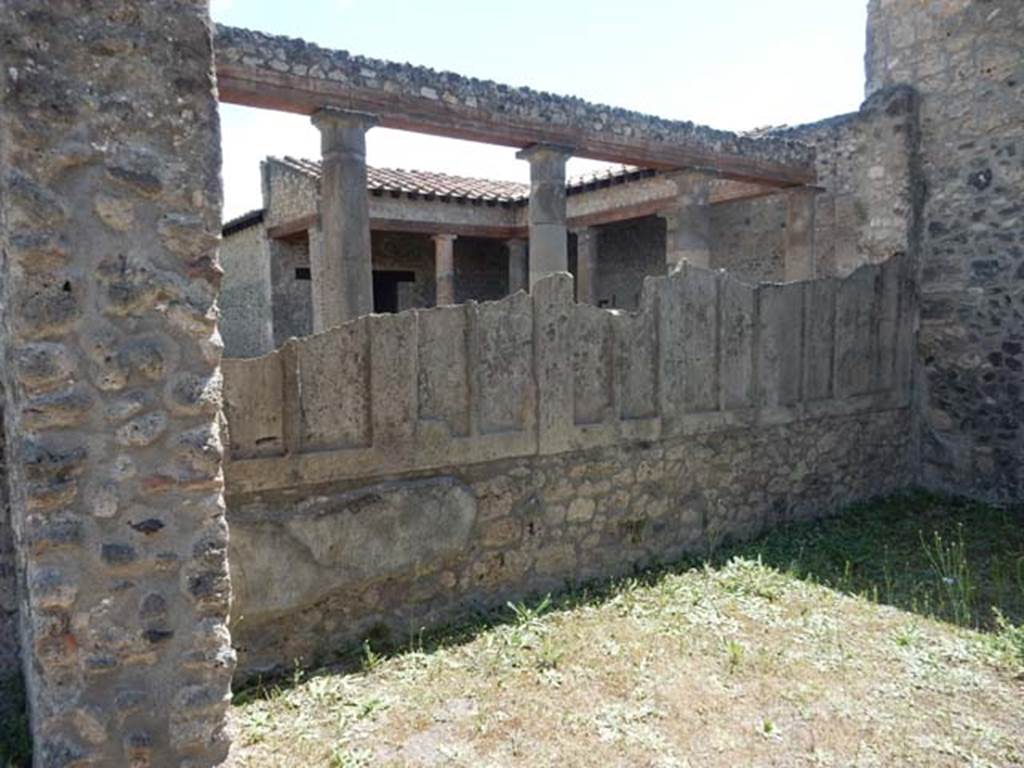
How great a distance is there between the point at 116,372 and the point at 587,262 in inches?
427

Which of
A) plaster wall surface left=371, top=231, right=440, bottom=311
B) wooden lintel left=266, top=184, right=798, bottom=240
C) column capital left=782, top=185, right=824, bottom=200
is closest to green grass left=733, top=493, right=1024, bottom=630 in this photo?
column capital left=782, top=185, right=824, bottom=200

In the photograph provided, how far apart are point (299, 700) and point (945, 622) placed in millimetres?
3447

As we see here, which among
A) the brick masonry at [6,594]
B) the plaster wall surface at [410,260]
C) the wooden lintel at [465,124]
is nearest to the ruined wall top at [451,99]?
the wooden lintel at [465,124]

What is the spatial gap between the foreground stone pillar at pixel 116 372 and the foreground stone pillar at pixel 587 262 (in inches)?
411

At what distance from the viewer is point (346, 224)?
19.5ft

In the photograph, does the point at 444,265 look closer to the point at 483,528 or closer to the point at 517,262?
the point at 517,262

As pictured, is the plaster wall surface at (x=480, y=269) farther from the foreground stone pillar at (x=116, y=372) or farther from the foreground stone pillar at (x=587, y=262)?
the foreground stone pillar at (x=116, y=372)

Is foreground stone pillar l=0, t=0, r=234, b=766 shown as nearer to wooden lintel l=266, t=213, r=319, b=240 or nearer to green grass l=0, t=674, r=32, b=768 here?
green grass l=0, t=674, r=32, b=768

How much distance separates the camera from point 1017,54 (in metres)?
6.05

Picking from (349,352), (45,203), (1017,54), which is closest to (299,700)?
(349,352)

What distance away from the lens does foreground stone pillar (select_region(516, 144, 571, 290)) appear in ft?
21.8

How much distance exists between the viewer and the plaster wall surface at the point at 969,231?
621 cm

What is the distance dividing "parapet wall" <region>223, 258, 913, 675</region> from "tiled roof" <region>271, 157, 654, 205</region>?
570 centimetres

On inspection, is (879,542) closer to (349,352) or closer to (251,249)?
(349,352)
